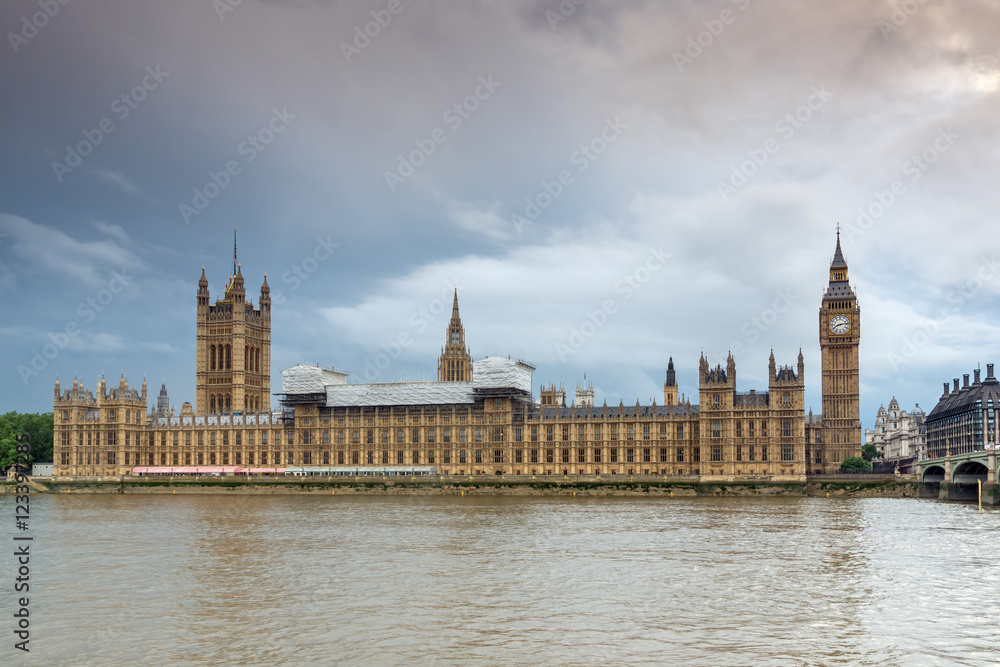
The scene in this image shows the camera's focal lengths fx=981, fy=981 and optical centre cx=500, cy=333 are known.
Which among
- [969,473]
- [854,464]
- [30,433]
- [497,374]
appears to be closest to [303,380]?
[497,374]

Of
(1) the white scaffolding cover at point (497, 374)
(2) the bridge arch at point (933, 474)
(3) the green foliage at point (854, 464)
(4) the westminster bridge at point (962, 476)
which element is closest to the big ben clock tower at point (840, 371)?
(3) the green foliage at point (854, 464)

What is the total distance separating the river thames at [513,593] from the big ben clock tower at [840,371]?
3404 inches

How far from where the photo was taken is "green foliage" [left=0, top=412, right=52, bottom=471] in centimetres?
16162

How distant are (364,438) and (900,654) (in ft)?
430

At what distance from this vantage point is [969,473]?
12744cm

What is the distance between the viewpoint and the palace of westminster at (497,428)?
14025 centimetres

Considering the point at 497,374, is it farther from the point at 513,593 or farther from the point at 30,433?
the point at 513,593

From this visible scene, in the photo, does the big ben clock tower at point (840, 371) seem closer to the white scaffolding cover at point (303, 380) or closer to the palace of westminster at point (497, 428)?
the palace of westminster at point (497, 428)

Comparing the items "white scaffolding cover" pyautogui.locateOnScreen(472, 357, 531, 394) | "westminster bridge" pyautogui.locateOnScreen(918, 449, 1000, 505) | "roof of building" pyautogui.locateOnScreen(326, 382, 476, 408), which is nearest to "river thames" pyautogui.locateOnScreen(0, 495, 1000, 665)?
"westminster bridge" pyautogui.locateOnScreen(918, 449, 1000, 505)

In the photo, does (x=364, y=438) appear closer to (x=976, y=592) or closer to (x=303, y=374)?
(x=303, y=374)

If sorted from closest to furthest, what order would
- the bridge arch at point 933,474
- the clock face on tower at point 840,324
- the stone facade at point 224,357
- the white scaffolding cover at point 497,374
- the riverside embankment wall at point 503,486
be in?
1. the riverside embankment wall at point 503,486
2. the bridge arch at point 933,474
3. the white scaffolding cover at point 497,374
4. the clock face on tower at point 840,324
5. the stone facade at point 224,357

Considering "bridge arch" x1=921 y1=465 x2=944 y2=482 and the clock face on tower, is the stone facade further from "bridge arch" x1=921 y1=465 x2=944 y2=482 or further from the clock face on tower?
"bridge arch" x1=921 y1=465 x2=944 y2=482

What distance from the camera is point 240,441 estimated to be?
541 ft

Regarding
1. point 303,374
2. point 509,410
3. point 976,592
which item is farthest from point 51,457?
point 976,592
